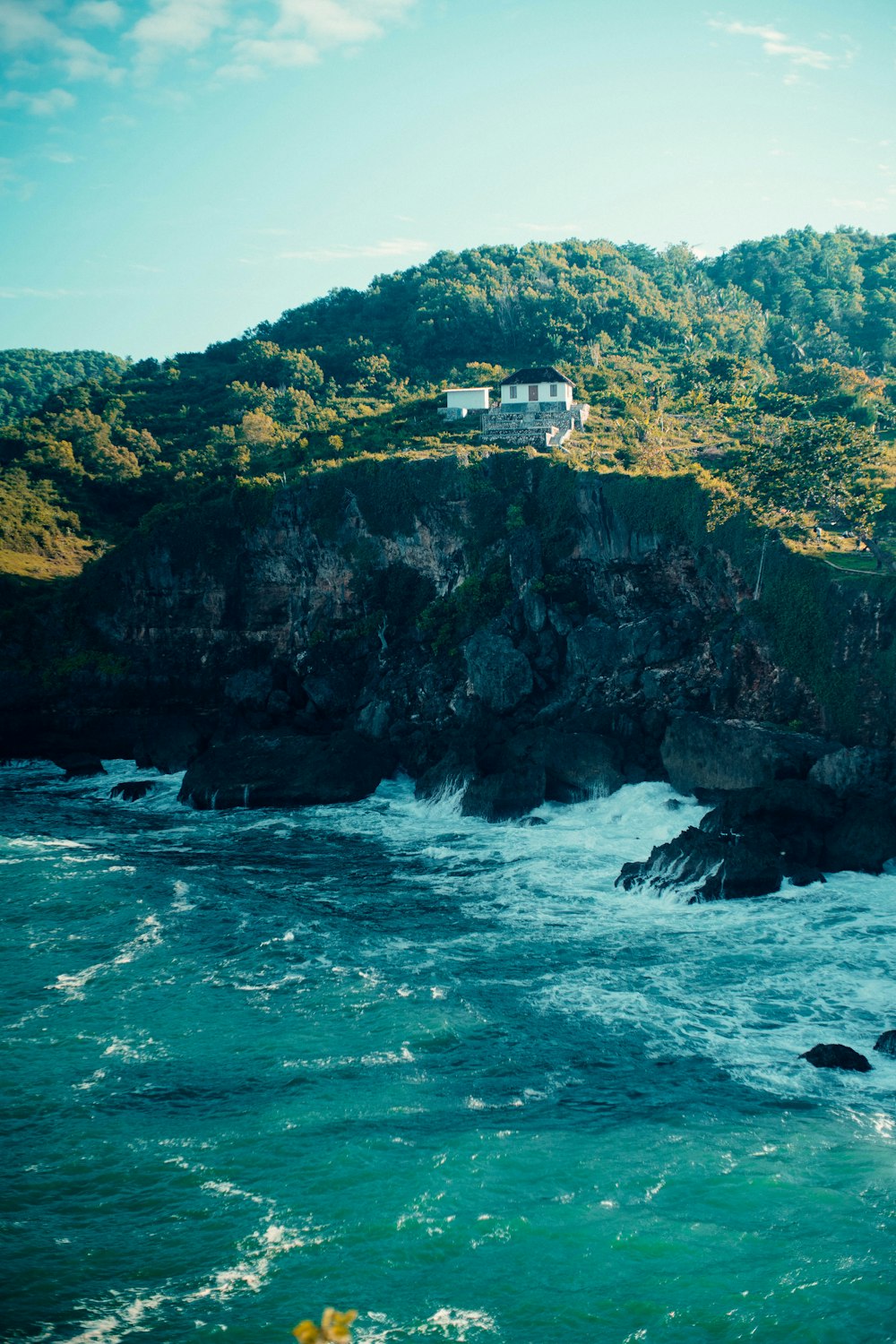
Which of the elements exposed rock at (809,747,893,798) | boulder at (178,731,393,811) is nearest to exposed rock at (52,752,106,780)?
boulder at (178,731,393,811)

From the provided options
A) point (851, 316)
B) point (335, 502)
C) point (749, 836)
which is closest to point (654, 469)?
point (335, 502)

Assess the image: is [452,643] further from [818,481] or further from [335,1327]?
[335,1327]

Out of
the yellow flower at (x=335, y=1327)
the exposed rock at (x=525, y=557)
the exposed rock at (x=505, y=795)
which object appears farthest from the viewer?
the exposed rock at (x=525, y=557)

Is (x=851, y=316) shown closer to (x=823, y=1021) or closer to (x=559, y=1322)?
(x=823, y=1021)

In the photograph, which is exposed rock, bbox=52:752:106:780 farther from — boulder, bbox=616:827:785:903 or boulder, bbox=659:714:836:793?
boulder, bbox=616:827:785:903

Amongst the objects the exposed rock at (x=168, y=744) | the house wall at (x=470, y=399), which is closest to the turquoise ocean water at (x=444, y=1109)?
the exposed rock at (x=168, y=744)

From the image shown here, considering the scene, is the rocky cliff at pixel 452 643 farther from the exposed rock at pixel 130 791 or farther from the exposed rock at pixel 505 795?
the exposed rock at pixel 130 791

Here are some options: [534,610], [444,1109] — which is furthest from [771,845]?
[534,610]
